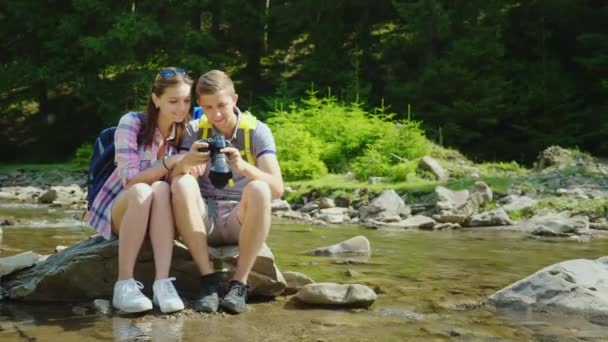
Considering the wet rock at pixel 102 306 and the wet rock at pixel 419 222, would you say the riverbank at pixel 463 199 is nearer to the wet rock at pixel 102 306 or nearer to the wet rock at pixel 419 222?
the wet rock at pixel 419 222

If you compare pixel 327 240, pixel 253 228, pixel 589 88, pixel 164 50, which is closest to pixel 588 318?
pixel 253 228

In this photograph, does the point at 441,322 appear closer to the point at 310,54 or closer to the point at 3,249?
the point at 3,249

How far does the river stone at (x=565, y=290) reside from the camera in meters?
3.49

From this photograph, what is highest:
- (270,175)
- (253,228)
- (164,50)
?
(164,50)

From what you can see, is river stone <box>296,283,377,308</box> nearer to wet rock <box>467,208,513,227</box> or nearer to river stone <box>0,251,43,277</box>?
river stone <box>0,251,43,277</box>

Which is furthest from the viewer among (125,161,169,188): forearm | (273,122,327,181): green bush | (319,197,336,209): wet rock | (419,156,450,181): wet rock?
(273,122,327,181): green bush

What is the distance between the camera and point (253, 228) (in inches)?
136

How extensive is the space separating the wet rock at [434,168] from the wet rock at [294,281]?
7091 mm

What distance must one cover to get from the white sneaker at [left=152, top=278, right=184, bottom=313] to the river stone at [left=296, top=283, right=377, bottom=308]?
25.9 inches

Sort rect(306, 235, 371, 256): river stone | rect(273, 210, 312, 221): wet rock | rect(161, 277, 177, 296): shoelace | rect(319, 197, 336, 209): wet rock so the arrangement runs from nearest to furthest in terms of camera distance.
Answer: rect(161, 277, 177, 296): shoelace
rect(306, 235, 371, 256): river stone
rect(273, 210, 312, 221): wet rock
rect(319, 197, 336, 209): wet rock

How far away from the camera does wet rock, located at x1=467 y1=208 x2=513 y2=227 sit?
8.08 metres

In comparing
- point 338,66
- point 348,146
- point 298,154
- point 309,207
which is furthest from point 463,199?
point 338,66

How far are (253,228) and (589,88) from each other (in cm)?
1648

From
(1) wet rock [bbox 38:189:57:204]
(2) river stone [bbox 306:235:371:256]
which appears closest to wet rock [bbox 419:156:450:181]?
(2) river stone [bbox 306:235:371:256]
